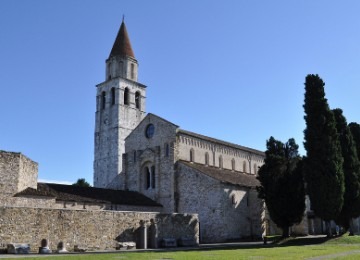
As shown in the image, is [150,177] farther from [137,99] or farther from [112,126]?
[137,99]

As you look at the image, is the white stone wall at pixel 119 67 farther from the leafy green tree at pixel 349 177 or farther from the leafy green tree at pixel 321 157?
the leafy green tree at pixel 349 177

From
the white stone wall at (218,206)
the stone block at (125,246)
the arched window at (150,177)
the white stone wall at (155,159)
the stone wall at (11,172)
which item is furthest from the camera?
the arched window at (150,177)

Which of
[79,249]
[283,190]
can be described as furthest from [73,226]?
[283,190]

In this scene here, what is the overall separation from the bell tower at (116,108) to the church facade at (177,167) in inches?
5.8

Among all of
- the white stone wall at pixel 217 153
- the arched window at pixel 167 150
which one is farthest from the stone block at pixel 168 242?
the arched window at pixel 167 150

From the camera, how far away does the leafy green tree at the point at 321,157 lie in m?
36.1

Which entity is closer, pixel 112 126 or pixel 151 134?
pixel 151 134

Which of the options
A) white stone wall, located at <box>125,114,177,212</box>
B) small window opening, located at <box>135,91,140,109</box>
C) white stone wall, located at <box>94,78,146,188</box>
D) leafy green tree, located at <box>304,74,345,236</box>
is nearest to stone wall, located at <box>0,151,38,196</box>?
white stone wall, located at <box>125,114,177,212</box>

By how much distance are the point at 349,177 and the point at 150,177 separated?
2203cm

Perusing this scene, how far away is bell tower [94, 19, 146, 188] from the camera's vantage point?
208ft

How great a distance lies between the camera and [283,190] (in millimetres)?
39781

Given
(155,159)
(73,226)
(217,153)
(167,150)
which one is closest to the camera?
(73,226)

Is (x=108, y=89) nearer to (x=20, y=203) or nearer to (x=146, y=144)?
(x=146, y=144)

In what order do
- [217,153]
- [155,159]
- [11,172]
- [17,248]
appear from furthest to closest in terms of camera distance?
[217,153]
[155,159]
[11,172]
[17,248]
